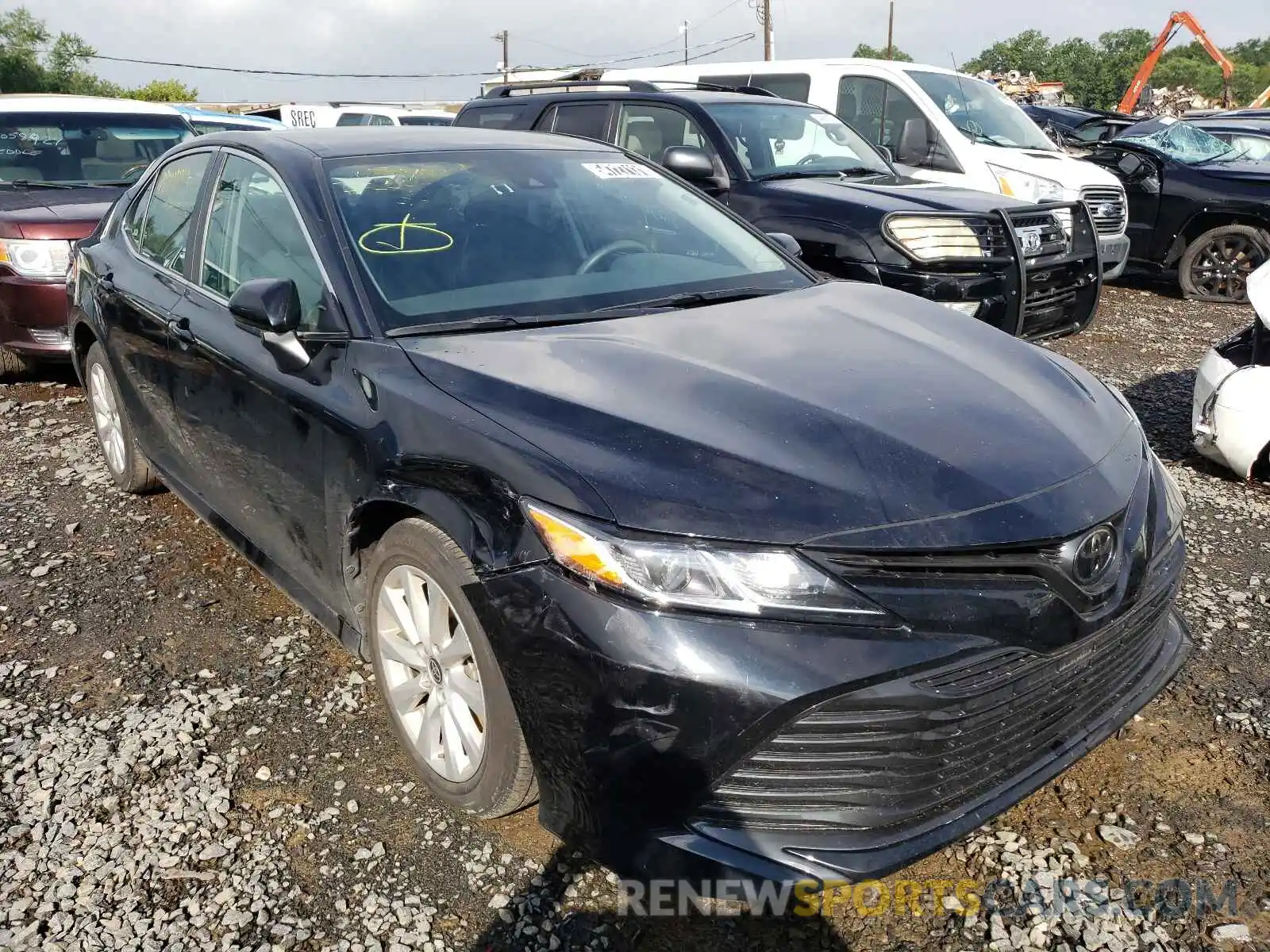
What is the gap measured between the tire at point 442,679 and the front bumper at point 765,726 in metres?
0.19

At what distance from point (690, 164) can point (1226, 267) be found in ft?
19.7

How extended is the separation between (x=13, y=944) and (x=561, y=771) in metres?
1.25

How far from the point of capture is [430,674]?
259 centimetres

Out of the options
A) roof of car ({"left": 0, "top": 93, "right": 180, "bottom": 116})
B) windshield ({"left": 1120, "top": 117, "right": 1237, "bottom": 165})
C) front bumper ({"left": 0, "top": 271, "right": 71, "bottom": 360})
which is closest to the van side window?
windshield ({"left": 1120, "top": 117, "right": 1237, "bottom": 165})

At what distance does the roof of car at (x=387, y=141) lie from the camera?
334 centimetres

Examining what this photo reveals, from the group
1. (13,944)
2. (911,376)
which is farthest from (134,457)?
(911,376)

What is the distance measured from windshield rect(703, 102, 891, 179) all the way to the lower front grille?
514cm

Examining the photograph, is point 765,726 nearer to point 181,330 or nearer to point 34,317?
point 181,330

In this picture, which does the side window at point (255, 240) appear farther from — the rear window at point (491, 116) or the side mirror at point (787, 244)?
the rear window at point (491, 116)

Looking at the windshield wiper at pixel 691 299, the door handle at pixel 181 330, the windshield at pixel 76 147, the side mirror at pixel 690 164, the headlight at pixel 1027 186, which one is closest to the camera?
the windshield wiper at pixel 691 299

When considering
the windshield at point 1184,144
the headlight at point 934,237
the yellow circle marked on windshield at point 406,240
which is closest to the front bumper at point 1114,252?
the windshield at point 1184,144

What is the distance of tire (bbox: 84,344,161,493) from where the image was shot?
4488 mm

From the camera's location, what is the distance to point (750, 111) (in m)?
7.14

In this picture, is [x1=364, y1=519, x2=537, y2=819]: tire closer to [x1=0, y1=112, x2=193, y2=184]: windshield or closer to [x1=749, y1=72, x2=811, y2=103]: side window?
[x1=0, y1=112, x2=193, y2=184]: windshield
